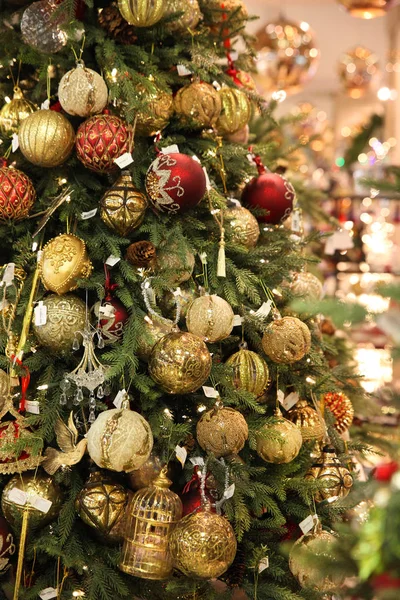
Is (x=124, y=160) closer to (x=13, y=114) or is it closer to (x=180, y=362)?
(x=13, y=114)

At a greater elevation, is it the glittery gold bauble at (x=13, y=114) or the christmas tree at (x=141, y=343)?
the glittery gold bauble at (x=13, y=114)

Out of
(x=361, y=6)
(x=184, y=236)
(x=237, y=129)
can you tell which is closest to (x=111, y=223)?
(x=184, y=236)

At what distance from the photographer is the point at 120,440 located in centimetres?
209

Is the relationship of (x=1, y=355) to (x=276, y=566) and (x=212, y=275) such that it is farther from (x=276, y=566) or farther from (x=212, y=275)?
(x=276, y=566)

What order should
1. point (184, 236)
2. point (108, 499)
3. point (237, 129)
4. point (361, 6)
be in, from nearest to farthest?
1. point (108, 499)
2. point (184, 236)
3. point (237, 129)
4. point (361, 6)

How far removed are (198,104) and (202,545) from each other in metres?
1.34

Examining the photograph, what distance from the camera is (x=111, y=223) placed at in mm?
2326

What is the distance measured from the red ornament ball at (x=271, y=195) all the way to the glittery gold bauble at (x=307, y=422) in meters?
0.66

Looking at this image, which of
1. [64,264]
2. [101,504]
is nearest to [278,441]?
[101,504]

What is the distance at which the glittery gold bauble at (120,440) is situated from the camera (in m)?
2.10

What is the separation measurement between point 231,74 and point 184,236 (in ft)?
2.52

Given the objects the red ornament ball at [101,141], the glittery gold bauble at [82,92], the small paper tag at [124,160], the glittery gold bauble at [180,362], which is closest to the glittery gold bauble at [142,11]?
the glittery gold bauble at [82,92]

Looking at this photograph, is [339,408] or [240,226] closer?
[240,226]

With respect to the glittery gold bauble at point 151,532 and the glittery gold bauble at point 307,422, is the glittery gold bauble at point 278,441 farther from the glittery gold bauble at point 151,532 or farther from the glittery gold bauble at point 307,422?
the glittery gold bauble at point 151,532
